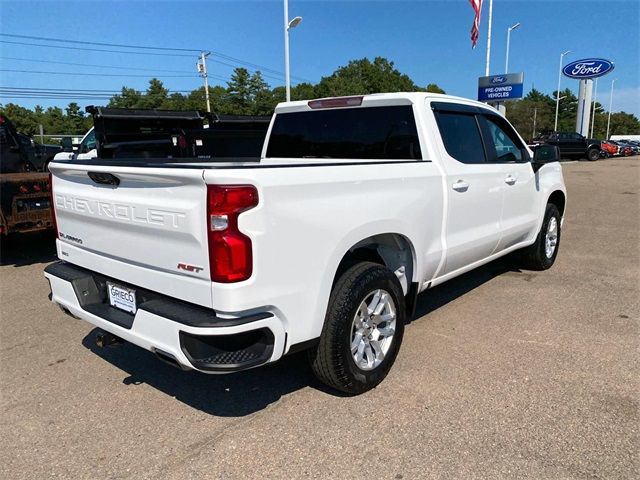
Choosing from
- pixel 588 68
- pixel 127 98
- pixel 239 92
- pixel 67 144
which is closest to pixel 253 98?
pixel 239 92

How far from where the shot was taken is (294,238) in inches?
102

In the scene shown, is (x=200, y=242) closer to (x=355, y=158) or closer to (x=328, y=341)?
(x=328, y=341)

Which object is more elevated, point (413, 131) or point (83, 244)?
point (413, 131)

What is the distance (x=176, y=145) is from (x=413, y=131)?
640 cm

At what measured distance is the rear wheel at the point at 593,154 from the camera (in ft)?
107

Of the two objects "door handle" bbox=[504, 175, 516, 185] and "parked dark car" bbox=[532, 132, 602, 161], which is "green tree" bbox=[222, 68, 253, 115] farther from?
"door handle" bbox=[504, 175, 516, 185]

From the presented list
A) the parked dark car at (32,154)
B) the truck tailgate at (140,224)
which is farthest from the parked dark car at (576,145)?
the truck tailgate at (140,224)

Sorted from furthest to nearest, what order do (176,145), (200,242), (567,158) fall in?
(567,158) < (176,145) < (200,242)

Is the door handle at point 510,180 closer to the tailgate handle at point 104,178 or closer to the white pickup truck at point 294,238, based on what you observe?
the white pickup truck at point 294,238

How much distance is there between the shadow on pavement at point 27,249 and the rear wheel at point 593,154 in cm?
3287

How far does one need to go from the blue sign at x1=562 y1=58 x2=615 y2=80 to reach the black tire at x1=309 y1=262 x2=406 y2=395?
4273 centimetres

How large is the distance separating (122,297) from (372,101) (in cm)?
248

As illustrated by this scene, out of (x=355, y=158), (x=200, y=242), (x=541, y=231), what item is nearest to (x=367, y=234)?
(x=200, y=242)

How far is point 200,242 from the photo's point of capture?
2.44 m
